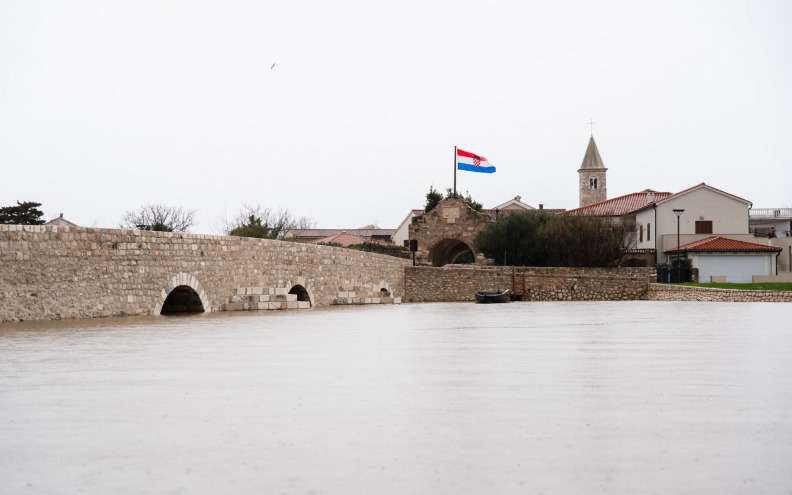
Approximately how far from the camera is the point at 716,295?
3059 centimetres

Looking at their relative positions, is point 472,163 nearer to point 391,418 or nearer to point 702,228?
point 702,228

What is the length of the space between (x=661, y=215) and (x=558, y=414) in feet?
139

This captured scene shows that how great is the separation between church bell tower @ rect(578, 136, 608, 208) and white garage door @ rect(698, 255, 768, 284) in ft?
107

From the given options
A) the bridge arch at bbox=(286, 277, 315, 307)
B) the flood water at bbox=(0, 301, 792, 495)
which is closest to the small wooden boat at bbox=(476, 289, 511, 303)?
the bridge arch at bbox=(286, 277, 315, 307)

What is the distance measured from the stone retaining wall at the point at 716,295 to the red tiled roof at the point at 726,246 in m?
7.60

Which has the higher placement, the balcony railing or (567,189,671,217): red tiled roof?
the balcony railing

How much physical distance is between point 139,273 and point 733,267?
3330 cm

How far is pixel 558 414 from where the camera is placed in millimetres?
5652

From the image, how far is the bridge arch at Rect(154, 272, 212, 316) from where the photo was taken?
1675cm

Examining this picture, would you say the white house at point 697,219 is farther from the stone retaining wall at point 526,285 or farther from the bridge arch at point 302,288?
the bridge arch at point 302,288

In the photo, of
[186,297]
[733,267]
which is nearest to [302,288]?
[186,297]

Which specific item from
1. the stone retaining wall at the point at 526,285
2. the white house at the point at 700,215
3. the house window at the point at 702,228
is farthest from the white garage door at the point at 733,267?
the stone retaining wall at the point at 526,285

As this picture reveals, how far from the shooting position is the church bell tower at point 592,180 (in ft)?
239

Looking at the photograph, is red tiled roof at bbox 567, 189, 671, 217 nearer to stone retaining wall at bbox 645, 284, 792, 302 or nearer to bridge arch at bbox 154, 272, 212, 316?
stone retaining wall at bbox 645, 284, 792, 302
